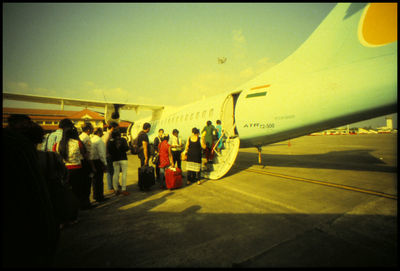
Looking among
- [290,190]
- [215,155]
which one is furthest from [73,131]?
[290,190]

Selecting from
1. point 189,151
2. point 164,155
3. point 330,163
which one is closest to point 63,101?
point 164,155

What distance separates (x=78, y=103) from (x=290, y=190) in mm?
16537

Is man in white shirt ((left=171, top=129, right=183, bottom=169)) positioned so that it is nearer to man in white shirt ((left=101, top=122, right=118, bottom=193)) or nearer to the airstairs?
the airstairs

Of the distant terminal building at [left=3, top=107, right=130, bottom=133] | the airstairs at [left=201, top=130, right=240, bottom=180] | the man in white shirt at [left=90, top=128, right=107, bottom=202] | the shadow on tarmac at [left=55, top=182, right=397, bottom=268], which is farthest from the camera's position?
the distant terminal building at [left=3, top=107, right=130, bottom=133]

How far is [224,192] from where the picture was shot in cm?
502

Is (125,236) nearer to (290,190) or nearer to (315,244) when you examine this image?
(315,244)

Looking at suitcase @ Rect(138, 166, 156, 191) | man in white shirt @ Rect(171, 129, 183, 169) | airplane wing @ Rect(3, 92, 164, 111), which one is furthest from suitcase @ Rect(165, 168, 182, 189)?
airplane wing @ Rect(3, 92, 164, 111)

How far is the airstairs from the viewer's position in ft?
21.4

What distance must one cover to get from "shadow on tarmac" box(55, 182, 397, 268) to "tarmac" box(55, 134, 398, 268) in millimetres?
12

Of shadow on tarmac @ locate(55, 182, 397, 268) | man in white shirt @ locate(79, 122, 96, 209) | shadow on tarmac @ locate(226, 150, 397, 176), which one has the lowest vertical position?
shadow on tarmac @ locate(55, 182, 397, 268)

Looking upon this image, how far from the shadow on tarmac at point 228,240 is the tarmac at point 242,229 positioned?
0.04 feet

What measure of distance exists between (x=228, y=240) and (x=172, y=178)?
3026mm

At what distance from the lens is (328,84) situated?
4.41 metres

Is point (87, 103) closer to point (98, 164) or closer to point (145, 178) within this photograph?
point (98, 164)
